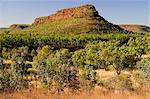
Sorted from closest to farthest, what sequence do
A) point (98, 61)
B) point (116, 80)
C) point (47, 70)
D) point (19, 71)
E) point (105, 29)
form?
point (116, 80) < point (47, 70) < point (19, 71) < point (98, 61) < point (105, 29)

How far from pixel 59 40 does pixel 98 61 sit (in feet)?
209

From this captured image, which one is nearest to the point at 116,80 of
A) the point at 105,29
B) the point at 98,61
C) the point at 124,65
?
the point at 124,65

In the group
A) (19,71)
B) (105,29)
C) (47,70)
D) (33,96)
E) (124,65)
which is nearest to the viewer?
(33,96)

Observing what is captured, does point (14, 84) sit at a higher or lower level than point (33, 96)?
lower

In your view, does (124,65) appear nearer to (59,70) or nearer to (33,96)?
(59,70)

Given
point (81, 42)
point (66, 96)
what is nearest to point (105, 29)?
point (81, 42)

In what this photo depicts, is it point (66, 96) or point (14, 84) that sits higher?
point (66, 96)

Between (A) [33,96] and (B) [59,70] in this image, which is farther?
(B) [59,70]

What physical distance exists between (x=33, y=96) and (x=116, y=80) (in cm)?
1171

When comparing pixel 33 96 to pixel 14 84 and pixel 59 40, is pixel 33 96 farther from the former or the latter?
pixel 59 40

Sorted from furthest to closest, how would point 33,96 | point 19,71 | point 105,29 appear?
point 105,29, point 19,71, point 33,96

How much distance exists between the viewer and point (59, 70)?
25453mm

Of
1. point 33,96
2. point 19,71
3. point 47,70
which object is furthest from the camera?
point 19,71

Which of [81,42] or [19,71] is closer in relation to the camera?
[19,71]
